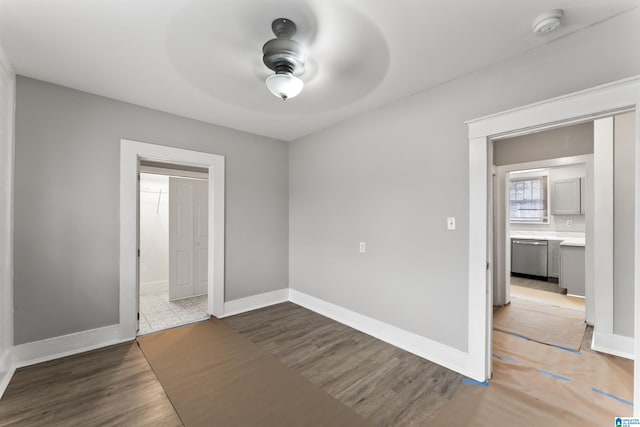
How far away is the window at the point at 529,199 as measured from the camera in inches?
222

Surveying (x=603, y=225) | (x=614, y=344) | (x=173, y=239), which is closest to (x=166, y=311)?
(x=173, y=239)

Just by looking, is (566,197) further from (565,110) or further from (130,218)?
(130,218)

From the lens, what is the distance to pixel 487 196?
2186 mm

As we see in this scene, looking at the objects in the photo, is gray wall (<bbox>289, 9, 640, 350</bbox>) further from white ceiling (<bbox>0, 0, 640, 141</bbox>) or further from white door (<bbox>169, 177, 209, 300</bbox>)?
white door (<bbox>169, 177, 209, 300</bbox>)

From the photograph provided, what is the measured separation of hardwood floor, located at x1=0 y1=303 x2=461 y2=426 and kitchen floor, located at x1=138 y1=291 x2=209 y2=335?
1.91 ft

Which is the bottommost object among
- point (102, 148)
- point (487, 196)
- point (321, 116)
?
point (487, 196)

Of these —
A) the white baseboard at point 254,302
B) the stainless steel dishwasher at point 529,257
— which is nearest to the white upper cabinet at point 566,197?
the stainless steel dishwasher at point 529,257

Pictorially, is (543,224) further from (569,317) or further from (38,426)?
(38,426)

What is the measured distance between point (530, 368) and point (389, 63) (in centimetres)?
298

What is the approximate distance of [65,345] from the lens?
8.47 ft

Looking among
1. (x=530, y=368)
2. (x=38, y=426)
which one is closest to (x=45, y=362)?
(x=38, y=426)

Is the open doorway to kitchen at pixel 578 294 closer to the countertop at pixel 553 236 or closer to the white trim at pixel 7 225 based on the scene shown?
the countertop at pixel 553 236

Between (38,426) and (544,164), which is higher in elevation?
(544,164)

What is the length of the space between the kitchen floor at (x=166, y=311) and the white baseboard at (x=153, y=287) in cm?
10
